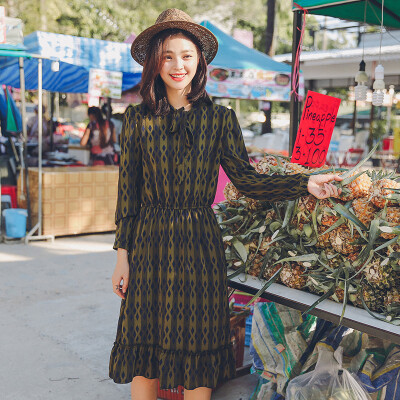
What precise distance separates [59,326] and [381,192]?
2.94 m

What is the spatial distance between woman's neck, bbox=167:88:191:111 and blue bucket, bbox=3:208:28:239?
531cm

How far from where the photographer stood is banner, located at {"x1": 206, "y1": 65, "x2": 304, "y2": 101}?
9227 millimetres

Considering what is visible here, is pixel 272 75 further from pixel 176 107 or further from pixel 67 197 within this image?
pixel 176 107

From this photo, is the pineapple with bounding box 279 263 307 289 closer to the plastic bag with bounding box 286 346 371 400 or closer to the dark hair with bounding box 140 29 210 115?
the plastic bag with bounding box 286 346 371 400

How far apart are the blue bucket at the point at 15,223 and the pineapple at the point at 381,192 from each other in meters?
5.73

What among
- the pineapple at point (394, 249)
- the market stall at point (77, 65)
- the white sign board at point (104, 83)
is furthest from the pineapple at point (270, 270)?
the white sign board at point (104, 83)

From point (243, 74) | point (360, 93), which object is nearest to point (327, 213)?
point (360, 93)

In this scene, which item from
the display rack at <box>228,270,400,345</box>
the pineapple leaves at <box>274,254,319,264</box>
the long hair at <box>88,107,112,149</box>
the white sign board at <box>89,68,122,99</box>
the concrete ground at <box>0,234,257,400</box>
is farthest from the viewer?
the long hair at <box>88,107,112,149</box>

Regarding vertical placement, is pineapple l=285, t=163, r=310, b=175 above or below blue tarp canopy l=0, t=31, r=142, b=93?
below

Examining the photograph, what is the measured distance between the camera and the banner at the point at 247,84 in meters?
9.23

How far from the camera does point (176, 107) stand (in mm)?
2457

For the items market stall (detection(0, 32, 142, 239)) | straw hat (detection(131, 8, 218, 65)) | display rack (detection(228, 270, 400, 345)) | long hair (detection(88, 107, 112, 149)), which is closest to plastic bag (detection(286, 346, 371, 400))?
display rack (detection(228, 270, 400, 345))

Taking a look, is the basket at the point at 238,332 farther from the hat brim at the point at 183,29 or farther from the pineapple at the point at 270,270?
the hat brim at the point at 183,29

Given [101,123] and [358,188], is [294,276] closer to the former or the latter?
[358,188]
